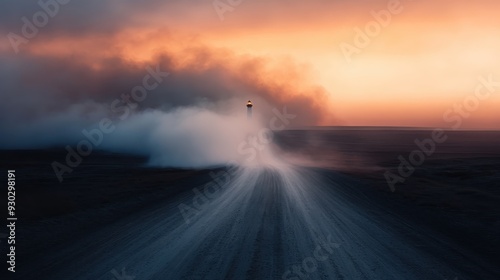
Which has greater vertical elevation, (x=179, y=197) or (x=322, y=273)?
(x=179, y=197)

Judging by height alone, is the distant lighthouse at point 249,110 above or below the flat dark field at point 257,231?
above

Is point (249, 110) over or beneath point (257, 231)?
over

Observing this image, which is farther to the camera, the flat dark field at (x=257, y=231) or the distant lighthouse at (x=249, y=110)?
the distant lighthouse at (x=249, y=110)

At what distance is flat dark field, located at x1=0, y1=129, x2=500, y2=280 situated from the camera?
8.24 metres

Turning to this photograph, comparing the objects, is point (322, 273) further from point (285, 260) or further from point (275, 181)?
point (275, 181)

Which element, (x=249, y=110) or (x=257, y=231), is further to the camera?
(x=249, y=110)

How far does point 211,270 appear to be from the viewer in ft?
26.2

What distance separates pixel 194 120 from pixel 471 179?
1439 inches

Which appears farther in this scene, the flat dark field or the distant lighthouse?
the distant lighthouse

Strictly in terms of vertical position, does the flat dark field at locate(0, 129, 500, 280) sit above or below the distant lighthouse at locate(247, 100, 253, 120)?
below

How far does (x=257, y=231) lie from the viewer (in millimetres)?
11375

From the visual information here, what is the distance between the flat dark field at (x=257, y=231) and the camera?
324 inches

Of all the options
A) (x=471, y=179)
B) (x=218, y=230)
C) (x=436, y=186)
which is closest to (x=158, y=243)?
(x=218, y=230)

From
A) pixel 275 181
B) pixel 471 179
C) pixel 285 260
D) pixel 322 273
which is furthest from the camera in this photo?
pixel 471 179
